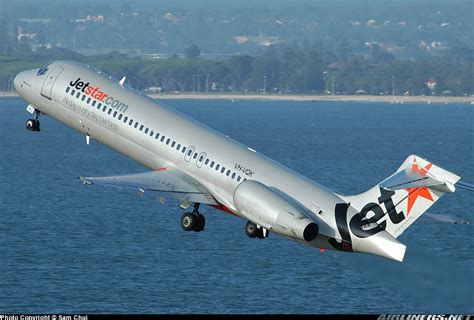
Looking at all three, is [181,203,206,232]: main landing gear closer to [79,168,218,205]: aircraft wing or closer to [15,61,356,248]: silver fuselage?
[79,168,218,205]: aircraft wing

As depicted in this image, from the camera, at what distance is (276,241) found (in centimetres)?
11906

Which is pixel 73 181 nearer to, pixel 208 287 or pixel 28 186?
pixel 28 186

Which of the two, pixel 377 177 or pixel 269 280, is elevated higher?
pixel 377 177

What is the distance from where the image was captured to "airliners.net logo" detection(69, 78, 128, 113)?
6631 cm

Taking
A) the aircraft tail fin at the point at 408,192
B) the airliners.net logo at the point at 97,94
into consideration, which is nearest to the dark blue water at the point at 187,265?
the aircraft tail fin at the point at 408,192

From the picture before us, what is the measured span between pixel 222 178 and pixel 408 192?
9962 millimetres

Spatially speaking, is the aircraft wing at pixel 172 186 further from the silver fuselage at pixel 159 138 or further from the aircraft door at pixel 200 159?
the aircraft door at pixel 200 159

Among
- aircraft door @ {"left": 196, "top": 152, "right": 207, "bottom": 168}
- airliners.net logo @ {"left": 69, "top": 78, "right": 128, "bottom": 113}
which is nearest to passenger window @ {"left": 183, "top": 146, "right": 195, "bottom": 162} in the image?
aircraft door @ {"left": 196, "top": 152, "right": 207, "bottom": 168}

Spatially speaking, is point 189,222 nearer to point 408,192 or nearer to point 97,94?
point 97,94

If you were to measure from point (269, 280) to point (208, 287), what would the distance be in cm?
Result: 558

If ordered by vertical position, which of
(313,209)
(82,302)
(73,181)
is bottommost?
(82,302)

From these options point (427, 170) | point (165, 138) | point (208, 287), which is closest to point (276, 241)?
point (208, 287)

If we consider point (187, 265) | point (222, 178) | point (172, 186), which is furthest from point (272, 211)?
point (187, 265)

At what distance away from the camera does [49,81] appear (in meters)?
70.3
